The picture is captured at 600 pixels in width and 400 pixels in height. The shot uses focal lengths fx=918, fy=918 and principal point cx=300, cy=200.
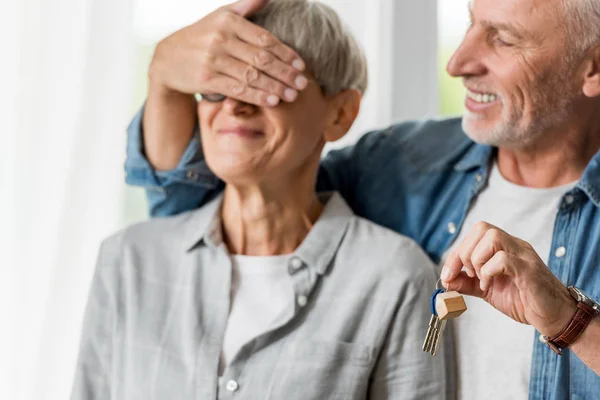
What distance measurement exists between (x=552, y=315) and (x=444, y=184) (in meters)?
0.62

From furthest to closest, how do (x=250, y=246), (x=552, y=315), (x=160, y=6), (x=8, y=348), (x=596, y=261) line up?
(x=160, y=6), (x=8, y=348), (x=250, y=246), (x=596, y=261), (x=552, y=315)

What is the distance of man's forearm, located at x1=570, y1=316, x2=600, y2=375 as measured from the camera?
4.87 feet

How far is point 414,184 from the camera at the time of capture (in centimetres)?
202

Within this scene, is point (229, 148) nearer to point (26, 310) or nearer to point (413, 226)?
point (413, 226)

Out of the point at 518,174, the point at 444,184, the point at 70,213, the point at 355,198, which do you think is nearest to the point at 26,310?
the point at 70,213

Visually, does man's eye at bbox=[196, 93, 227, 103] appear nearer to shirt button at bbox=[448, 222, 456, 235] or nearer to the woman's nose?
the woman's nose

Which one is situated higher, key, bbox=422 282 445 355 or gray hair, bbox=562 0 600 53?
gray hair, bbox=562 0 600 53

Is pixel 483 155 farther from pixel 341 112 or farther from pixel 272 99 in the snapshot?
pixel 272 99

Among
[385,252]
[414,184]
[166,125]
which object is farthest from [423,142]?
[166,125]

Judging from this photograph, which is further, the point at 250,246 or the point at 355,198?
the point at 355,198

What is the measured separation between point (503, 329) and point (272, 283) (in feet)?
1.52

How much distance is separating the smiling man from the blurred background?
0.43ft

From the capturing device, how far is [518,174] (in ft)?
6.47

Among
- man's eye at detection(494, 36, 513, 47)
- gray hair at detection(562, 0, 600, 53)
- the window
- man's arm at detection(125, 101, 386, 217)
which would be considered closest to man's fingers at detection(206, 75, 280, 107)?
man's arm at detection(125, 101, 386, 217)
